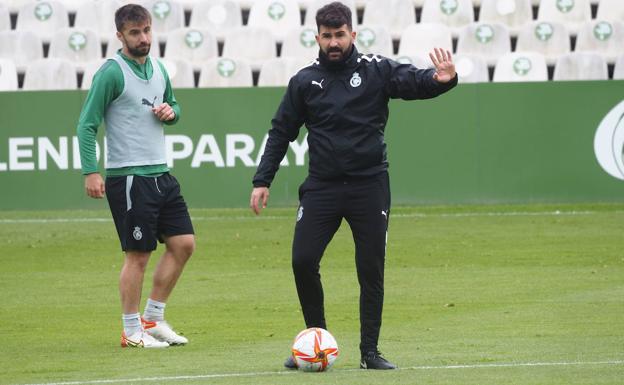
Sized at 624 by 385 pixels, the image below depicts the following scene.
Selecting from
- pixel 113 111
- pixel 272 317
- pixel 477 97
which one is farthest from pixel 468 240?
pixel 113 111

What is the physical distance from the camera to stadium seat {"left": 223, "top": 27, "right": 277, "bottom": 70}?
2256 cm

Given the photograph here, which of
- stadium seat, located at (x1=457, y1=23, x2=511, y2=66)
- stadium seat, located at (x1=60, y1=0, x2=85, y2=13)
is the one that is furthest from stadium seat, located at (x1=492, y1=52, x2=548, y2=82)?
stadium seat, located at (x1=60, y1=0, x2=85, y2=13)

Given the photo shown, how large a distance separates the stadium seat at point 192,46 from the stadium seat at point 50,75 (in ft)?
5.43

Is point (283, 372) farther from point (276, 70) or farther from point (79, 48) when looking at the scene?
point (79, 48)

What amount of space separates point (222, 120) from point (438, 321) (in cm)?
1022

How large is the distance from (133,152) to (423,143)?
11.3 m

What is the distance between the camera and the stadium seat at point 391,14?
23016mm

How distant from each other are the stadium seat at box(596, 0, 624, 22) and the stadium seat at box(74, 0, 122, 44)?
7995 millimetres

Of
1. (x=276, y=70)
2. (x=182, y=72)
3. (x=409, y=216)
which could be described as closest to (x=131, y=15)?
(x=409, y=216)

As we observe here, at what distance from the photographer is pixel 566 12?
2298 cm

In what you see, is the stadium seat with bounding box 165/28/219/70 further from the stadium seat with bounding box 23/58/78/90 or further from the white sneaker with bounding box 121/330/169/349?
the white sneaker with bounding box 121/330/169/349

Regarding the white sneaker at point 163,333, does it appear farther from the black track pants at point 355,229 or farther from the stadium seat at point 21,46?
the stadium seat at point 21,46

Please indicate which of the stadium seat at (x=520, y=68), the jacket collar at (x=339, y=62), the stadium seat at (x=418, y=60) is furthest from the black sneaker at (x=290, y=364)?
the stadium seat at (x=520, y=68)

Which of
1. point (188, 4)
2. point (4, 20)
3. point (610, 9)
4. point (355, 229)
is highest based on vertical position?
point (188, 4)
